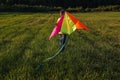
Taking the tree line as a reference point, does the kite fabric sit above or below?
above

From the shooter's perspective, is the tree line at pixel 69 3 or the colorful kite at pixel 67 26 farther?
the tree line at pixel 69 3

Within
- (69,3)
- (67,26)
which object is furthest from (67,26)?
(69,3)

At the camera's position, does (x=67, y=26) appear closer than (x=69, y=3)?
Yes

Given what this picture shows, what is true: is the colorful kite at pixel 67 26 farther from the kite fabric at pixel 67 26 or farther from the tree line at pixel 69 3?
the tree line at pixel 69 3

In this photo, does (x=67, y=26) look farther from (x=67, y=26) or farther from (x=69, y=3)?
(x=69, y=3)

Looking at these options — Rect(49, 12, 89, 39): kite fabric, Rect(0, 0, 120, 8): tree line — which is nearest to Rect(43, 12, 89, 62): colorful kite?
Rect(49, 12, 89, 39): kite fabric

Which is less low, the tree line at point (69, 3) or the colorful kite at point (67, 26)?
the colorful kite at point (67, 26)

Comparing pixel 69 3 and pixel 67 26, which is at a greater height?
pixel 67 26

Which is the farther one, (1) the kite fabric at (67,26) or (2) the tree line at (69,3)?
(2) the tree line at (69,3)

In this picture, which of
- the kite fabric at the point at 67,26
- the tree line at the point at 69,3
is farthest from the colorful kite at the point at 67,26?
the tree line at the point at 69,3

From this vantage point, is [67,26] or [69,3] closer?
[67,26]

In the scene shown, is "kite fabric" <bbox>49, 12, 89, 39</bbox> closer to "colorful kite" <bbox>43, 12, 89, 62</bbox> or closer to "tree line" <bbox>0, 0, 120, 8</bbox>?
"colorful kite" <bbox>43, 12, 89, 62</bbox>

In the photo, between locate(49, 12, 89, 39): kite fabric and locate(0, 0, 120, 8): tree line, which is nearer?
locate(49, 12, 89, 39): kite fabric

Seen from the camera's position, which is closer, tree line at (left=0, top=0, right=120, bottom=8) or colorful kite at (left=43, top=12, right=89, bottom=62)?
colorful kite at (left=43, top=12, right=89, bottom=62)
